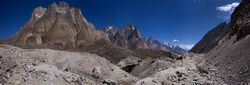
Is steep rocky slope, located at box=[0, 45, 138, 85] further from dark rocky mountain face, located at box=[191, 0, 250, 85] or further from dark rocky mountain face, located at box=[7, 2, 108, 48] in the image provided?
dark rocky mountain face, located at box=[7, 2, 108, 48]

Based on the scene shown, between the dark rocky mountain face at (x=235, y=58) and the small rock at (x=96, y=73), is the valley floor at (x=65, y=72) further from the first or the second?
the dark rocky mountain face at (x=235, y=58)

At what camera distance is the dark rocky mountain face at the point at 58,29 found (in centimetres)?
6172

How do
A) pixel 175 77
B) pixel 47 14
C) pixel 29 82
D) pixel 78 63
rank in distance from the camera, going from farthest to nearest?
pixel 47 14 < pixel 78 63 < pixel 175 77 < pixel 29 82

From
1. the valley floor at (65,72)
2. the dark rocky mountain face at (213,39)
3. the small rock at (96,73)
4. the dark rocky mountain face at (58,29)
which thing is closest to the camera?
the valley floor at (65,72)

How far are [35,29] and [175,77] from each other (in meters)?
71.4

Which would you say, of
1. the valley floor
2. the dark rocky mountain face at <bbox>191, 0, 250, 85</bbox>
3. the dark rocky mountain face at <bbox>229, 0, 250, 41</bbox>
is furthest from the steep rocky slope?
the dark rocky mountain face at <bbox>229, 0, 250, 41</bbox>

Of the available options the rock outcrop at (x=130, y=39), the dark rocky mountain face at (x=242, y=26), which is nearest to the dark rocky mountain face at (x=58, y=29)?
the dark rocky mountain face at (x=242, y=26)

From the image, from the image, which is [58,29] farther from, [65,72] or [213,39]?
[213,39]

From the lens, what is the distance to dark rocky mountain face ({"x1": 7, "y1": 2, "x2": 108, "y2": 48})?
61.7 m

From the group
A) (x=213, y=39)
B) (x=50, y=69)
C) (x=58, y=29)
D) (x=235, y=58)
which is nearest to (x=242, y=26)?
(x=235, y=58)

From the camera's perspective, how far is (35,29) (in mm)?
63969

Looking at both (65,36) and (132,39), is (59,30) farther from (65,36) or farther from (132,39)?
(132,39)

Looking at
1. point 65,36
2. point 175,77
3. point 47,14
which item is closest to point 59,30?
point 65,36

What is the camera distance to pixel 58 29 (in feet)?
219
